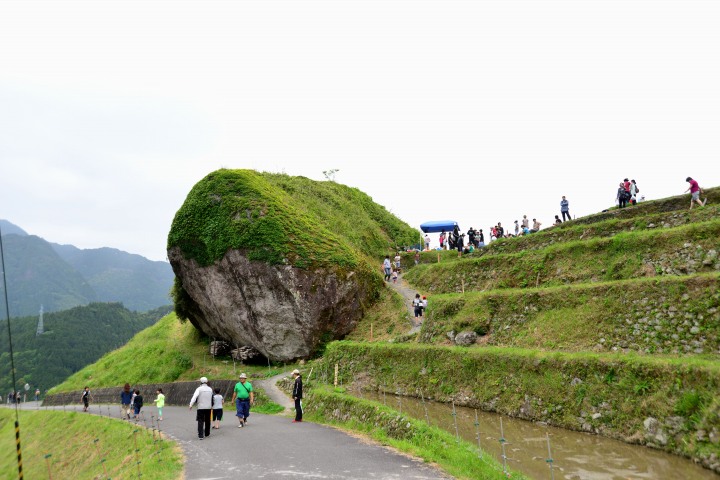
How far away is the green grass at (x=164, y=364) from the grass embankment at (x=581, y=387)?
36.9ft

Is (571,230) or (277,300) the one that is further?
(277,300)

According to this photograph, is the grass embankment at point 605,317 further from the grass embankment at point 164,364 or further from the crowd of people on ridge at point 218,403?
the grass embankment at point 164,364

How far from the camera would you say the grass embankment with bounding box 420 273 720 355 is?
43.0 feet

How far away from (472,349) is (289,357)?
1321cm

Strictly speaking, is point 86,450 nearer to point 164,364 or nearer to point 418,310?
point 164,364

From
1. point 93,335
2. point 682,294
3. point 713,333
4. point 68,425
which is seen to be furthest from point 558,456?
point 93,335

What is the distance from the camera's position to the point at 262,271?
2752cm

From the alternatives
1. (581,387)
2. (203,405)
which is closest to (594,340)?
(581,387)

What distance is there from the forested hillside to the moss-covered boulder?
67076mm

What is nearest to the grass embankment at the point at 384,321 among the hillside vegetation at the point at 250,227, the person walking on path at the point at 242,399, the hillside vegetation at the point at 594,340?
the hillside vegetation at the point at 594,340

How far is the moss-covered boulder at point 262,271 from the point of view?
27297 mm

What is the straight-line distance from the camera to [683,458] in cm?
962

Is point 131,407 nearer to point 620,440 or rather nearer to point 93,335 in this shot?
point 620,440

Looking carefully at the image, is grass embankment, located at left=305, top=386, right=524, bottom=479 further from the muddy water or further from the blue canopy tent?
the blue canopy tent
